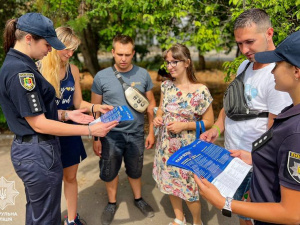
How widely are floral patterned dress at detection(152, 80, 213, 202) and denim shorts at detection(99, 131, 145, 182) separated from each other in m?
0.41

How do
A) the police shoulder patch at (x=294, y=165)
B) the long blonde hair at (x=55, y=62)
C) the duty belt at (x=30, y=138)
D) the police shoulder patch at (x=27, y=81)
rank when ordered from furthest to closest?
the long blonde hair at (x=55, y=62) → the duty belt at (x=30, y=138) → the police shoulder patch at (x=27, y=81) → the police shoulder patch at (x=294, y=165)

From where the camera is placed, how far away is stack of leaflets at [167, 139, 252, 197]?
171cm

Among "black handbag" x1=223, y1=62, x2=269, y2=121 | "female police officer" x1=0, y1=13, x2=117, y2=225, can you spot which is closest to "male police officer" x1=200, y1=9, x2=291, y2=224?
"black handbag" x1=223, y1=62, x2=269, y2=121

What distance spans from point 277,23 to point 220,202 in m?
3.21

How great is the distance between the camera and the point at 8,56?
2.12 meters

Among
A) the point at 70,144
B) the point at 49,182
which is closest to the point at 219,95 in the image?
the point at 70,144

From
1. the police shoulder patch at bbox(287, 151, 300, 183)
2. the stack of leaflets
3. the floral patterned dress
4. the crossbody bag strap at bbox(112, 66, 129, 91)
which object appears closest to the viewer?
the police shoulder patch at bbox(287, 151, 300, 183)

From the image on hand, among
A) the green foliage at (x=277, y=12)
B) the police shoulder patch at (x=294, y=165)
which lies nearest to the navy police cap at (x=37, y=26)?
the police shoulder patch at (x=294, y=165)

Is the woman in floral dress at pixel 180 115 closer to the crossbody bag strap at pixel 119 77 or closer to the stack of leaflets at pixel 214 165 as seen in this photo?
the crossbody bag strap at pixel 119 77

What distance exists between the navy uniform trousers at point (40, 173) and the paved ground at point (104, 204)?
126cm

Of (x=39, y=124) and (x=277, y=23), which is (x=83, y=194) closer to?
(x=39, y=124)

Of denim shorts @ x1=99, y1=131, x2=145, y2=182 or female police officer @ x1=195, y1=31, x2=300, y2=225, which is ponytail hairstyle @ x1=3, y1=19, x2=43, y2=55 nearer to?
denim shorts @ x1=99, y1=131, x2=145, y2=182

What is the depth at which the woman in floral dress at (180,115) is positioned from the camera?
295cm

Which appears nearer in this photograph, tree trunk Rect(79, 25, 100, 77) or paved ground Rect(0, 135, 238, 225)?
paved ground Rect(0, 135, 238, 225)
